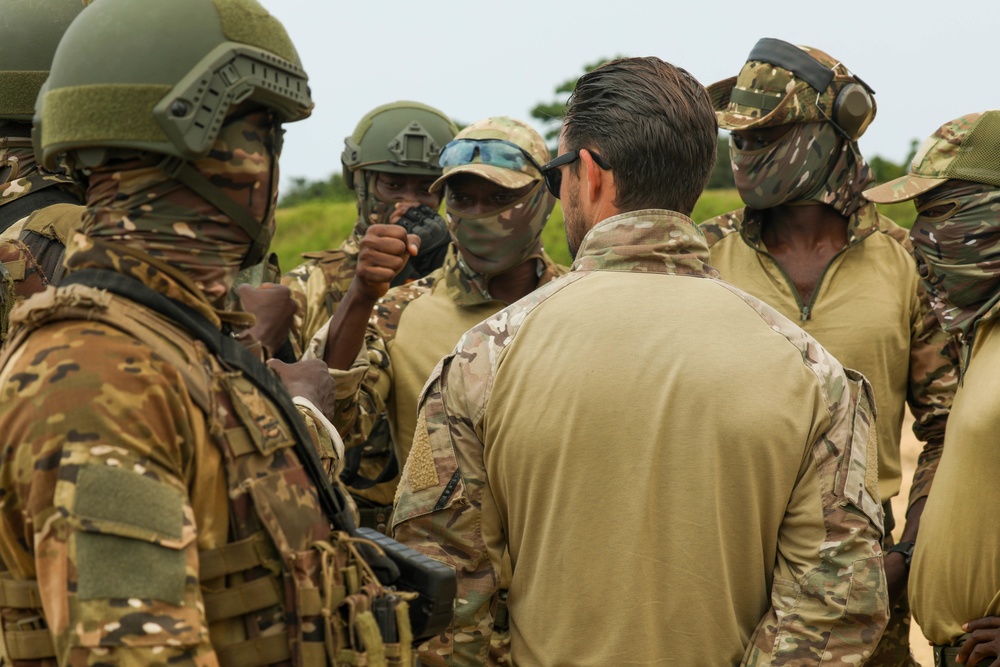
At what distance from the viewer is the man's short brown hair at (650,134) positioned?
2.80m

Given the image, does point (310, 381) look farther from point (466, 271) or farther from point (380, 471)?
point (380, 471)

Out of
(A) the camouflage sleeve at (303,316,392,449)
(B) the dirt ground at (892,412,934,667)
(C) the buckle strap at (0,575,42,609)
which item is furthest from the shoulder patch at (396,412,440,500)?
(B) the dirt ground at (892,412,934,667)

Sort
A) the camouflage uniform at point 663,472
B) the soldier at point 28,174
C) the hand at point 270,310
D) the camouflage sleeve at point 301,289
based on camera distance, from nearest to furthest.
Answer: the camouflage uniform at point 663,472 → the hand at point 270,310 → the soldier at point 28,174 → the camouflage sleeve at point 301,289

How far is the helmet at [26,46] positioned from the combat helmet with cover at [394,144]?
7.92 ft

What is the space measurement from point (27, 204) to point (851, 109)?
332cm

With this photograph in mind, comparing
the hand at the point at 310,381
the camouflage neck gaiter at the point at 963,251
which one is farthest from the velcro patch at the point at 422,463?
the camouflage neck gaiter at the point at 963,251

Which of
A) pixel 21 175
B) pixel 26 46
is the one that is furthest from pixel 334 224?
pixel 21 175

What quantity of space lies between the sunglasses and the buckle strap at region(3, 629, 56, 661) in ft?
10.3

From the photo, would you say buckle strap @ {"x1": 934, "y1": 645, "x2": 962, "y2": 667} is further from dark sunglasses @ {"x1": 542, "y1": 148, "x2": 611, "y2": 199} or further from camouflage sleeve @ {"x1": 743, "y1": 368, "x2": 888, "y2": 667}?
dark sunglasses @ {"x1": 542, "y1": 148, "x2": 611, "y2": 199}

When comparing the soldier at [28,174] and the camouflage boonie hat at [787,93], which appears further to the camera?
the camouflage boonie hat at [787,93]

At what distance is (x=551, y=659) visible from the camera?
268cm

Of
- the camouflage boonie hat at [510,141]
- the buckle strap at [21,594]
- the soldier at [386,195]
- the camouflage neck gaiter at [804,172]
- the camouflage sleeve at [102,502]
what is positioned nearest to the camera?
the camouflage sleeve at [102,502]

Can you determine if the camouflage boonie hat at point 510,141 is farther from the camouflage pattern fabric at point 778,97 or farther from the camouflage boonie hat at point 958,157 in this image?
the camouflage boonie hat at point 958,157

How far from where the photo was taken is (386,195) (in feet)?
20.3
